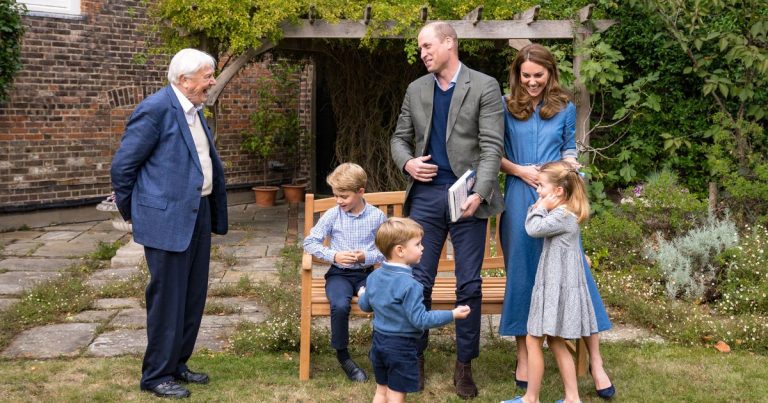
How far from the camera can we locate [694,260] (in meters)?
6.70

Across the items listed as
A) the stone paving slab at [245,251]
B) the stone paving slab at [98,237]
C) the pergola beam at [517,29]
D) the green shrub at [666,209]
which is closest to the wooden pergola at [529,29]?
the pergola beam at [517,29]

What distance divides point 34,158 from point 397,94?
4.69 m

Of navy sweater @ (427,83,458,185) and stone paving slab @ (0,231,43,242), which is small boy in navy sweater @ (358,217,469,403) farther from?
stone paving slab @ (0,231,43,242)

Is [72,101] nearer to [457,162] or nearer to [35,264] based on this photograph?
[35,264]

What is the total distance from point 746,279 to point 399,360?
3.48 m

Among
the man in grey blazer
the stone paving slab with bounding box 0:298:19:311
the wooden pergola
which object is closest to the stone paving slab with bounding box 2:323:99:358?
the stone paving slab with bounding box 0:298:19:311

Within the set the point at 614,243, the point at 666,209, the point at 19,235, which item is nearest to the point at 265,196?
the point at 19,235

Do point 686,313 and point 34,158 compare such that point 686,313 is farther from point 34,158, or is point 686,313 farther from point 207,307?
point 34,158

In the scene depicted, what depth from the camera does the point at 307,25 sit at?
9.20 m

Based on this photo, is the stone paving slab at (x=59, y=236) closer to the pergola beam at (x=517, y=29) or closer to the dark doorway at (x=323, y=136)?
the pergola beam at (x=517, y=29)

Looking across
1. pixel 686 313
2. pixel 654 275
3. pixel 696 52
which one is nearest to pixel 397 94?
pixel 696 52

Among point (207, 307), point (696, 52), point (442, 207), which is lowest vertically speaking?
point (207, 307)

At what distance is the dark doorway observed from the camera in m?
13.4

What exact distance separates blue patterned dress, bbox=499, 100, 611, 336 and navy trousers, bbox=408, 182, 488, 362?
0.15 metres
